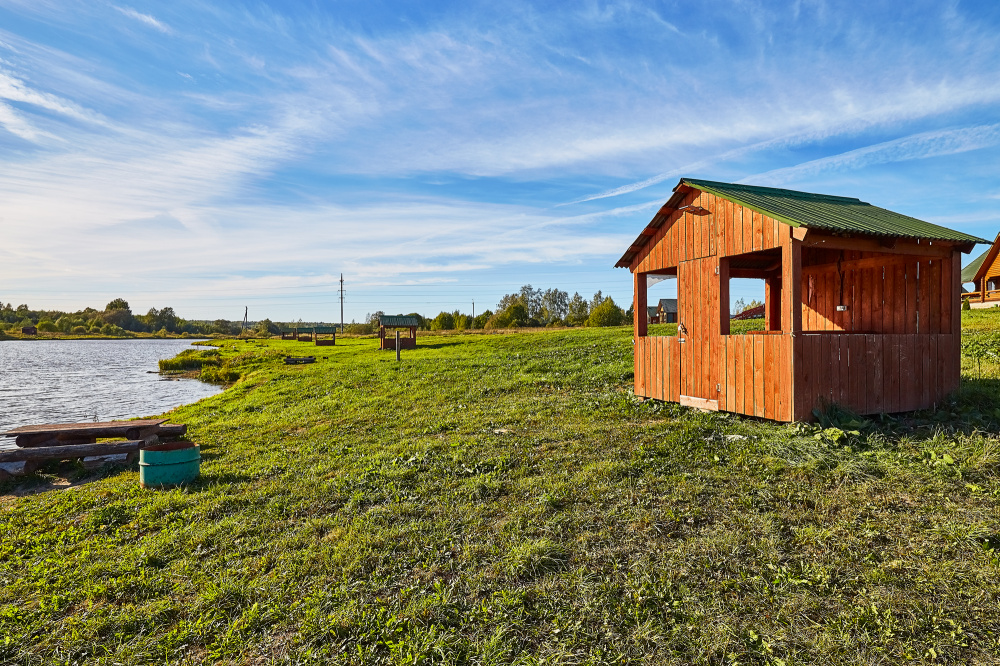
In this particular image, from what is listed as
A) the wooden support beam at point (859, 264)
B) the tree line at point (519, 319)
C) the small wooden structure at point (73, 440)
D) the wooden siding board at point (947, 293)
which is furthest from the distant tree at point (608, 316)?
the small wooden structure at point (73, 440)

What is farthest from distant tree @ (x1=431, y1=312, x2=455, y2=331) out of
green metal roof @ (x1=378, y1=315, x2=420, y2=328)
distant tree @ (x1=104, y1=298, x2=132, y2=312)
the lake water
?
distant tree @ (x1=104, y1=298, x2=132, y2=312)

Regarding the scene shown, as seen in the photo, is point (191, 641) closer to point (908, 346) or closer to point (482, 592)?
point (482, 592)

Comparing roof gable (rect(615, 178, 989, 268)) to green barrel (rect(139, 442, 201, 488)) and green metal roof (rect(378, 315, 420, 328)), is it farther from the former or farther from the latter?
green metal roof (rect(378, 315, 420, 328))

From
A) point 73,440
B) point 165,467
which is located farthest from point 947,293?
point 73,440

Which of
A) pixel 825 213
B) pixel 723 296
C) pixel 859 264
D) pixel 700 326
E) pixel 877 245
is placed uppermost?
pixel 825 213

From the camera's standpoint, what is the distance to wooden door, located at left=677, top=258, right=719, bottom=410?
11.2 metres

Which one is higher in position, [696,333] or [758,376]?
[696,333]

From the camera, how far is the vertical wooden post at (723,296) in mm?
10843

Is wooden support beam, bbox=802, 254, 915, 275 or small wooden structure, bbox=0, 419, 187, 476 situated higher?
wooden support beam, bbox=802, 254, 915, 275

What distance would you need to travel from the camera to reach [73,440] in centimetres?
1072

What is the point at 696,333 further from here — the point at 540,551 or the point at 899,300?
the point at 540,551

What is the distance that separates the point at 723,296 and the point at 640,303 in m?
2.58

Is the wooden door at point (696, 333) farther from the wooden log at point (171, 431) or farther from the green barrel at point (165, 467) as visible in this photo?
the wooden log at point (171, 431)

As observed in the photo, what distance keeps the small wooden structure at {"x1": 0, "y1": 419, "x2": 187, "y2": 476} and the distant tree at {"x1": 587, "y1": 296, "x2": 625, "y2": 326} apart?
151 feet
